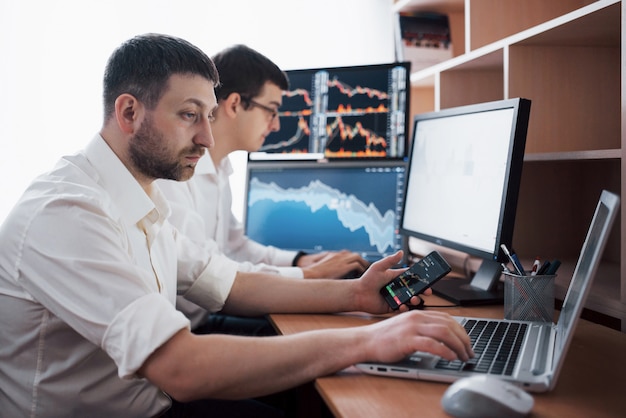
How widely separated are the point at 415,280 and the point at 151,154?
598 mm

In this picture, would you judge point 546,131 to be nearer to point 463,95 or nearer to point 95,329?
point 463,95

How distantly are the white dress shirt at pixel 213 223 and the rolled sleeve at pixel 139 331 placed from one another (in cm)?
70

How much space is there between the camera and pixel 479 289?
159cm

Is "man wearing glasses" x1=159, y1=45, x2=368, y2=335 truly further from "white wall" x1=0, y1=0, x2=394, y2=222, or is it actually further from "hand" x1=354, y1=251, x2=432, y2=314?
"white wall" x1=0, y1=0, x2=394, y2=222

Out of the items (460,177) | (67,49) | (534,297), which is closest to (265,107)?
(460,177)

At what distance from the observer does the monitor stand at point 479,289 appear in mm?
1495

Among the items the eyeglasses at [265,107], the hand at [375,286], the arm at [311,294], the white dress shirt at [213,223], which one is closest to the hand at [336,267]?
the white dress shirt at [213,223]

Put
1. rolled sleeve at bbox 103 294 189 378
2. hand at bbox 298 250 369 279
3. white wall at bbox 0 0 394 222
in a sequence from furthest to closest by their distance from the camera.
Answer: white wall at bbox 0 0 394 222
hand at bbox 298 250 369 279
rolled sleeve at bbox 103 294 189 378

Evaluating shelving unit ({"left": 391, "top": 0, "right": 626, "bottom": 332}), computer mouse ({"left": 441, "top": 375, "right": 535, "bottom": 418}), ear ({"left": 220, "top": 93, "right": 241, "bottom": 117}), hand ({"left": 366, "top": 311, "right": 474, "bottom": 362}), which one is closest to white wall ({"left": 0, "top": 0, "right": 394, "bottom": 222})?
ear ({"left": 220, "top": 93, "right": 241, "bottom": 117})

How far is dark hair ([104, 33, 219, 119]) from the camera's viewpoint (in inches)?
49.1

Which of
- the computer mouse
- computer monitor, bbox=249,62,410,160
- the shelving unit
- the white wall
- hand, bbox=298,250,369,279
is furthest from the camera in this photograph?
the white wall

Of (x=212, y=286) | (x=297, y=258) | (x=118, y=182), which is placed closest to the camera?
(x=118, y=182)

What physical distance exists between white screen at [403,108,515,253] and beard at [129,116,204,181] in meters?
0.66

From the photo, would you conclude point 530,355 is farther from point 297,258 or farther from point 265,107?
point 265,107
